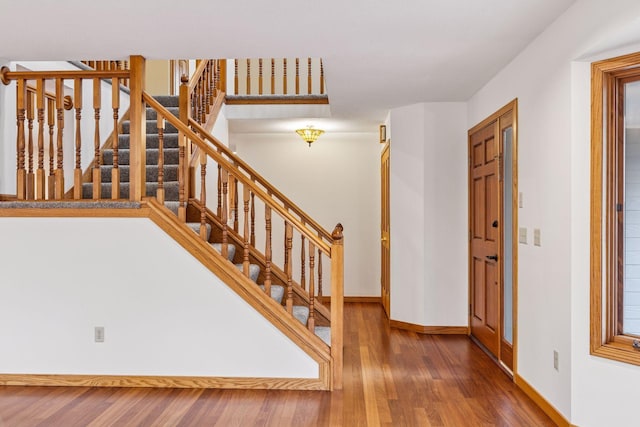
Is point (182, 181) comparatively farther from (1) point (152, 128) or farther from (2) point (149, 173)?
(1) point (152, 128)

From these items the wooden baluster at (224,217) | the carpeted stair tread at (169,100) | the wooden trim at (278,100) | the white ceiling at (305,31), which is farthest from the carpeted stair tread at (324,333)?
the carpeted stair tread at (169,100)

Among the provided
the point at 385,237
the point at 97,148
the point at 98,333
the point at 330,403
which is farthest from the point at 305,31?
the point at 385,237

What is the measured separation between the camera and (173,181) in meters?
4.78

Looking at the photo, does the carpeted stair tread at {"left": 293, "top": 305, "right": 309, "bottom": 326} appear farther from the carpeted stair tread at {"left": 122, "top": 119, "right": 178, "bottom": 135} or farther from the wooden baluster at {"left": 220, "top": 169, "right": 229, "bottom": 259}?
the carpeted stair tread at {"left": 122, "top": 119, "right": 178, "bottom": 135}

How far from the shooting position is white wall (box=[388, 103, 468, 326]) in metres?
5.36

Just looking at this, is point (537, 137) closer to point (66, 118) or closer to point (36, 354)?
point (36, 354)

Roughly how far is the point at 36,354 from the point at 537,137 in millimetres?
3769

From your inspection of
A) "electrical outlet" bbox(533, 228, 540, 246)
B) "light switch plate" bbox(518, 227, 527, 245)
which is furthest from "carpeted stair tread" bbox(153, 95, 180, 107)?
"electrical outlet" bbox(533, 228, 540, 246)

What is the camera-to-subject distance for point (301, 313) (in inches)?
166

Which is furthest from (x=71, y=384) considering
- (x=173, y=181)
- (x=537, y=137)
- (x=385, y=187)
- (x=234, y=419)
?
(x=385, y=187)

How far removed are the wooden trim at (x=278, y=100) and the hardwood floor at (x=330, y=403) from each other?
312 centimetres

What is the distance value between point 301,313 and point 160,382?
1.17 m

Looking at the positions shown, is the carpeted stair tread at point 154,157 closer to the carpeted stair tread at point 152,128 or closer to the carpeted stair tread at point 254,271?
the carpeted stair tread at point 152,128

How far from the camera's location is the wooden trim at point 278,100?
20.0 ft
